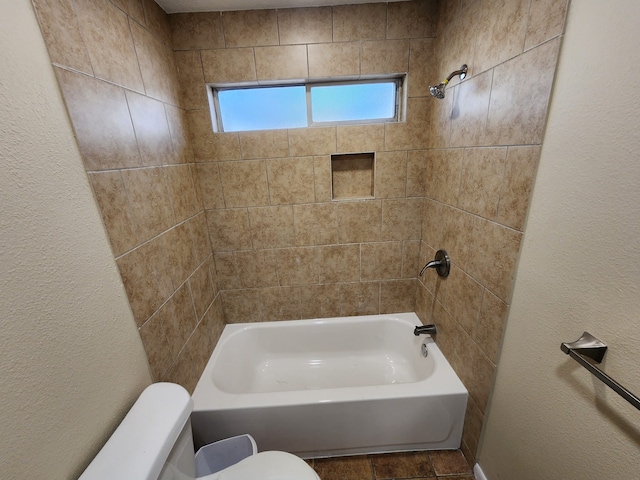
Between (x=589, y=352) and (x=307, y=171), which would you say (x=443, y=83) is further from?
(x=589, y=352)

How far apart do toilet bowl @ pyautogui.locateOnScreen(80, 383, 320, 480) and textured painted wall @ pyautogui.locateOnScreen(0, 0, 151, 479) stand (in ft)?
0.27

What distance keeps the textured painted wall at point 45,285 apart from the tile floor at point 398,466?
1095mm

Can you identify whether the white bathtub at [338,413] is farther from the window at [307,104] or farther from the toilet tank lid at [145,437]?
the window at [307,104]

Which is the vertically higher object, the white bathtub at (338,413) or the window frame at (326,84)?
the window frame at (326,84)

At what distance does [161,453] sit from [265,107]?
173 centimetres

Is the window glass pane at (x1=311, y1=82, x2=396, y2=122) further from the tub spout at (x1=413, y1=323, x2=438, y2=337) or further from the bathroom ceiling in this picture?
the tub spout at (x1=413, y1=323, x2=438, y2=337)

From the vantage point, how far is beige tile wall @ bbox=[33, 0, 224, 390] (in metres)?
0.78

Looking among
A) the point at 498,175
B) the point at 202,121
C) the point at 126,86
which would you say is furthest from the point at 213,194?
the point at 498,175

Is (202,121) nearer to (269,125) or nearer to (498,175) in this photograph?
(269,125)

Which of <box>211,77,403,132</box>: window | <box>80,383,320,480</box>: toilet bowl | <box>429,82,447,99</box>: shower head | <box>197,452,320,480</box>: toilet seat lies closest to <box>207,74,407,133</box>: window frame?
<box>211,77,403,132</box>: window

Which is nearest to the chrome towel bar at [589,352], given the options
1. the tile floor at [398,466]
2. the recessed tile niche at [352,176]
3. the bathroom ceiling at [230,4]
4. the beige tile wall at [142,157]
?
the tile floor at [398,466]

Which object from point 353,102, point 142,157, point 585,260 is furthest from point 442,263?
point 142,157

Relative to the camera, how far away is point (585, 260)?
682 mm

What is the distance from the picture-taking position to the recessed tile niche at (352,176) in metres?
1.69
